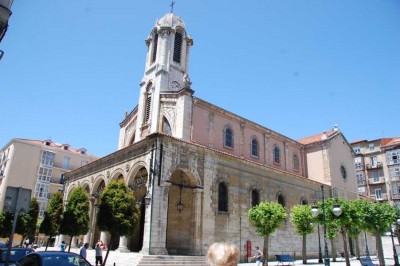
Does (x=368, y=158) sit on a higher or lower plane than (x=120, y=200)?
higher

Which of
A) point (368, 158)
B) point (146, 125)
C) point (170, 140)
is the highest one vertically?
point (368, 158)

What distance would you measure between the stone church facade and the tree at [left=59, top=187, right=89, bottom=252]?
2.56 meters

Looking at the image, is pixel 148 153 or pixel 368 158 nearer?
pixel 148 153

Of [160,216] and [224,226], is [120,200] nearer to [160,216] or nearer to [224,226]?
[160,216]

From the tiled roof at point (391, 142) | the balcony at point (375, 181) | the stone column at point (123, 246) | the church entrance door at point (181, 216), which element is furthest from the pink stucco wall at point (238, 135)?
the tiled roof at point (391, 142)

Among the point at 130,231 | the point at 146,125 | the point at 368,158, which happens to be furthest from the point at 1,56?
the point at 368,158

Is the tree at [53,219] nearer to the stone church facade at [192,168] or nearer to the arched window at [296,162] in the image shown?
the stone church facade at [192,168]

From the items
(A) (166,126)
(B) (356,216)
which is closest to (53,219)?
(A) (166,126)

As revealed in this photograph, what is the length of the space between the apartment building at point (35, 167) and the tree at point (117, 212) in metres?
29.4

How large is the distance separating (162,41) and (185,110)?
8279 millimetres

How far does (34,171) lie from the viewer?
43.5m

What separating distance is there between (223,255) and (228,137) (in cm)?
2298

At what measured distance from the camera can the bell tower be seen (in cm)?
2292

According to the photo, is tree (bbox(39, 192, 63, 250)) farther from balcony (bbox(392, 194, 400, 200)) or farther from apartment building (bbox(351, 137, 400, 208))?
balcony (bbox(392, 194, 400, 200))
